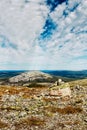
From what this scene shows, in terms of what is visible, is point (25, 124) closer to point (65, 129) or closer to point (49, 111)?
point (65, 129)

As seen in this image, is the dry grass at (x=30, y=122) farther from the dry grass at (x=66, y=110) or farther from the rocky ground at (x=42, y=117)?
the dry grass at (x=66, y=110)

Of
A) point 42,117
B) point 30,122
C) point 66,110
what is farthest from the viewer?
point 66,110

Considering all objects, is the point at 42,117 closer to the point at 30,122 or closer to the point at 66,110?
the point at 30,122

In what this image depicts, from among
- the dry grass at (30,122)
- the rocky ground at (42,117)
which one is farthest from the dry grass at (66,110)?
the dry grass at (30,122)

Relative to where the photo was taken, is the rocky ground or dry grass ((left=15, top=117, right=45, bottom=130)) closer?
the rocky ground

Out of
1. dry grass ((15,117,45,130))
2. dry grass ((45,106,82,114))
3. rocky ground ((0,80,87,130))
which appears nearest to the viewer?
rocky ground ((0,80,87,130))

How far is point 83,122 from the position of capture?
3928 centimetres

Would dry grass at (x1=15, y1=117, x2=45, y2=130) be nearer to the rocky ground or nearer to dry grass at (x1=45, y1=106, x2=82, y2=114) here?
the rocky ground

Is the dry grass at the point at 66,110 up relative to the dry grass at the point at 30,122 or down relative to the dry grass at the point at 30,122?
up

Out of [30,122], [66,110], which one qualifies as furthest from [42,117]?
[66,110]

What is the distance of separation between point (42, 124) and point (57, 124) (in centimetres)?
245

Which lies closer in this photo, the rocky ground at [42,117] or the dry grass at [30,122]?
the rocky ground at [42,117]

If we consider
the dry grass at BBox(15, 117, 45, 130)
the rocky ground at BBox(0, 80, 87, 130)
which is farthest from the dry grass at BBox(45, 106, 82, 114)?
the dry grass at BBox(15, 117, 45, 130)

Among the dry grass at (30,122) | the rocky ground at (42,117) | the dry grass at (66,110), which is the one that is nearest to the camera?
the rocky ground at (42,117)
